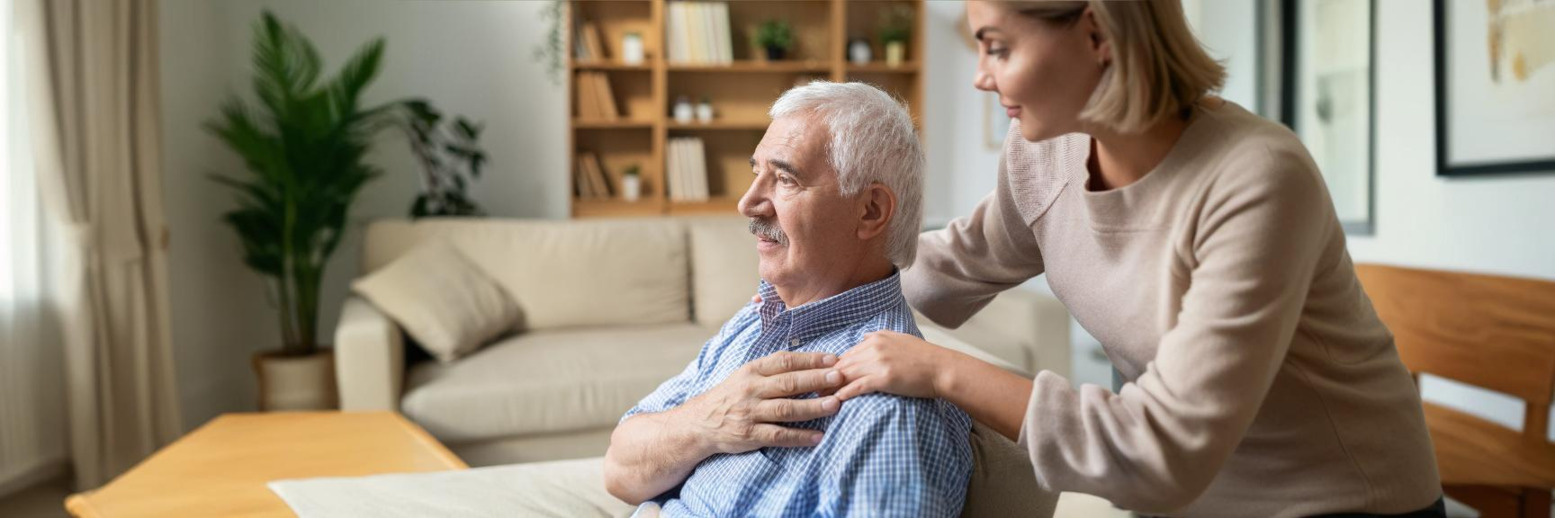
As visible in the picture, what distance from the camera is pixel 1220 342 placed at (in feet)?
2.93

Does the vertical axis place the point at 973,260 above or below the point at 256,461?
above

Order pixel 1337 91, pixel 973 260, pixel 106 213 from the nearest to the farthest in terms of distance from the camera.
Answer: pixel 973 260
pixel 106 213
pixel 1337 91

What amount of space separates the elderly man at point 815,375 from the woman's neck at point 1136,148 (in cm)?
29

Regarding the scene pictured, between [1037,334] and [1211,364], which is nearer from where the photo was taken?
[1211,364]

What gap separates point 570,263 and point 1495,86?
2662 mm

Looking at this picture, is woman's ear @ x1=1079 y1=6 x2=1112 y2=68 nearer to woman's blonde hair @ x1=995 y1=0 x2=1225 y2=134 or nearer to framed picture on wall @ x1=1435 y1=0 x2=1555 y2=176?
woman's blonde hair @ x1=995 y1=0 x2=1225 y2=134

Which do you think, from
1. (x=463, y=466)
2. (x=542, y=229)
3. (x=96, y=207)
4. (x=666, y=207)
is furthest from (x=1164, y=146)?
(x=666, y=207)

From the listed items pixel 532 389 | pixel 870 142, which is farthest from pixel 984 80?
pixel 532 389

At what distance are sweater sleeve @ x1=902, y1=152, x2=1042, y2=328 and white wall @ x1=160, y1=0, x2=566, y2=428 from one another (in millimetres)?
3373

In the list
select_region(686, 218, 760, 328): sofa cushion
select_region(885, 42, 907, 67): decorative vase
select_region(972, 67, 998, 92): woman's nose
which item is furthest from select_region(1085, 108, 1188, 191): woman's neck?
select_region(885, 42, 907, 67): decorative vase

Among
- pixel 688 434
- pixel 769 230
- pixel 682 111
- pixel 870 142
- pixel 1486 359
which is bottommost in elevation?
pixel 1486 359

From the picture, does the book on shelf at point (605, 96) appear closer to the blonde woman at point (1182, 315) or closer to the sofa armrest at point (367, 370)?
the sofa armrest at point (367, 370)

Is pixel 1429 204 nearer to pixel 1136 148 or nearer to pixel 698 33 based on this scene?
pixel 1136 148

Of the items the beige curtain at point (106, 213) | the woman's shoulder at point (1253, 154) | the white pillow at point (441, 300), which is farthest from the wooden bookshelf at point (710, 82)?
the woman's shoulder at point (1253, 154)
